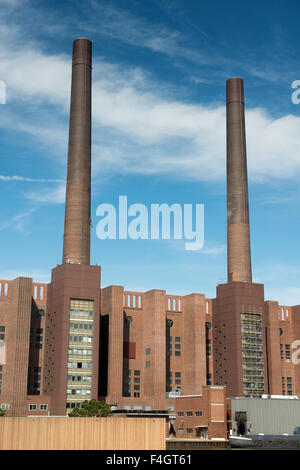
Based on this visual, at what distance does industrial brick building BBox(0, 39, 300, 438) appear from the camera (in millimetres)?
121312

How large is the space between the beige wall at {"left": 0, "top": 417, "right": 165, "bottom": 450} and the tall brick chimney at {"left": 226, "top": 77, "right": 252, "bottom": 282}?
336ft

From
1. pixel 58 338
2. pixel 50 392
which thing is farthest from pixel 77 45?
pixel 50 392

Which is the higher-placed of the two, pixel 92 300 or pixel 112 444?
pixel 92 300

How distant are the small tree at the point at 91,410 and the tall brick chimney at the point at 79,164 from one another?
29272 mm

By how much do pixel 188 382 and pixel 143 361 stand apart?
11.3 meters

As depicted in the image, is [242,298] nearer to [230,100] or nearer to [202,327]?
[202,327]

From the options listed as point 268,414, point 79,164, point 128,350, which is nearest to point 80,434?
point 268,414

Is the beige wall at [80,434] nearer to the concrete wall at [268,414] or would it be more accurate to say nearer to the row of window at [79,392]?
the concrete wall at [268,414]

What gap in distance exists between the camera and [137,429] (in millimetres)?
38219

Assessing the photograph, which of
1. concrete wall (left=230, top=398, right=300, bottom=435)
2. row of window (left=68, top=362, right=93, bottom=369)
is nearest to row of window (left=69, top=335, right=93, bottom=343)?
row of window (left=68, top=362, right=93, bottom=369)

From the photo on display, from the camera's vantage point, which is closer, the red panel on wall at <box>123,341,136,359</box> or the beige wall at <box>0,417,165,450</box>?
the beige wall at <box>0,417,165,450</box>

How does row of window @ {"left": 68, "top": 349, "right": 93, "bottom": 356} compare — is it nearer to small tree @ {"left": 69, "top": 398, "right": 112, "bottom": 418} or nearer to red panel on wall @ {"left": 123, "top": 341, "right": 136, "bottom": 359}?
small tree @ {"left": 69, "top": 398, "right": 112, "bottom": 418}

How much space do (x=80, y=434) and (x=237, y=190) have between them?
110 metres

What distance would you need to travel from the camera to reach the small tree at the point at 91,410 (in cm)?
10779
